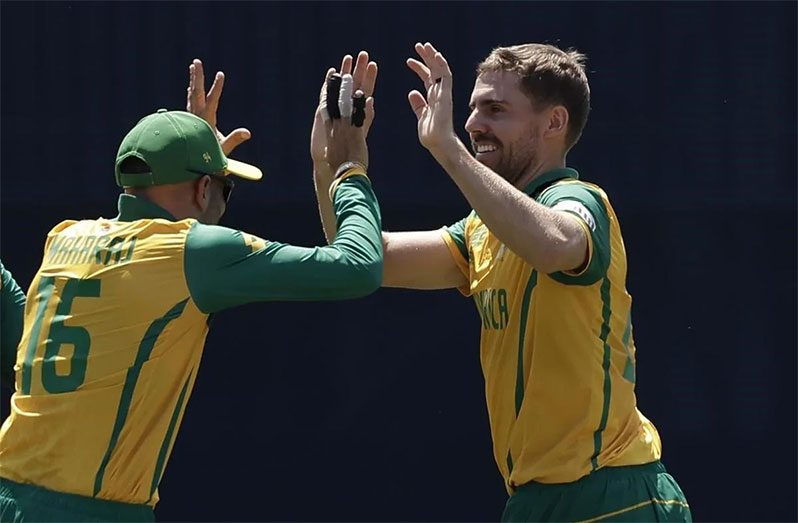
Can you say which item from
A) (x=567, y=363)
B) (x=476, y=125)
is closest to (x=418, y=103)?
(x=476, y=125)

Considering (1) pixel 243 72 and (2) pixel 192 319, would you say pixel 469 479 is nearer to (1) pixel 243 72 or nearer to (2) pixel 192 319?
(1) pixel 243 72

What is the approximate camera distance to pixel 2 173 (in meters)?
6.18

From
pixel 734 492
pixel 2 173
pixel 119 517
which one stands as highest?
pixel 2 173

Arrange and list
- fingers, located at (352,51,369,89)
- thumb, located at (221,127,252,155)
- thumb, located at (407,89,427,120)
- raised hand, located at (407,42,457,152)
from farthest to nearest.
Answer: thumb, located at (221,127,252,155)
fingers, located at (352,51,369,89)
thumb, located at (407,89,427,120)
raised hand, located at (407,42,457,152)

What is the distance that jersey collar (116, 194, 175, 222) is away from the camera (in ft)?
11.6

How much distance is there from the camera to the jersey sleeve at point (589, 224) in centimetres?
362

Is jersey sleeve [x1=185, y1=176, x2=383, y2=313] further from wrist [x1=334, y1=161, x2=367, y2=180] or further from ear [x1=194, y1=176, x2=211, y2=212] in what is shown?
wrist [x1=334, y1=161, x2=367, y2=180]

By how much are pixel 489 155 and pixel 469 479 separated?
2.49 m

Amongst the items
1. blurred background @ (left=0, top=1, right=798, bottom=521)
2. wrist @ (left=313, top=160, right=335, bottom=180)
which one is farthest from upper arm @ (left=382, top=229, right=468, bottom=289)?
blurred background @ (left=0, top=1, right=798, bottom=521)

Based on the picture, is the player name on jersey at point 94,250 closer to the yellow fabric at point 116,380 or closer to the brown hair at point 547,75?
the yellow fabric at point 116,380

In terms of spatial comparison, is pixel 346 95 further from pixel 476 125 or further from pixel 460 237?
pixel 460 237

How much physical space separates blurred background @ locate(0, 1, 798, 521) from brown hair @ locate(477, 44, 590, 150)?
6.78 feet

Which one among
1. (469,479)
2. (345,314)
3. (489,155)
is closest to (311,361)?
(345,314)

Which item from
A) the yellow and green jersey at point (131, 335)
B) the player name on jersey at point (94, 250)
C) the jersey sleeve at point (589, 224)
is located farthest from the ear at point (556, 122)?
the player name on jersey at point (94, 250)
